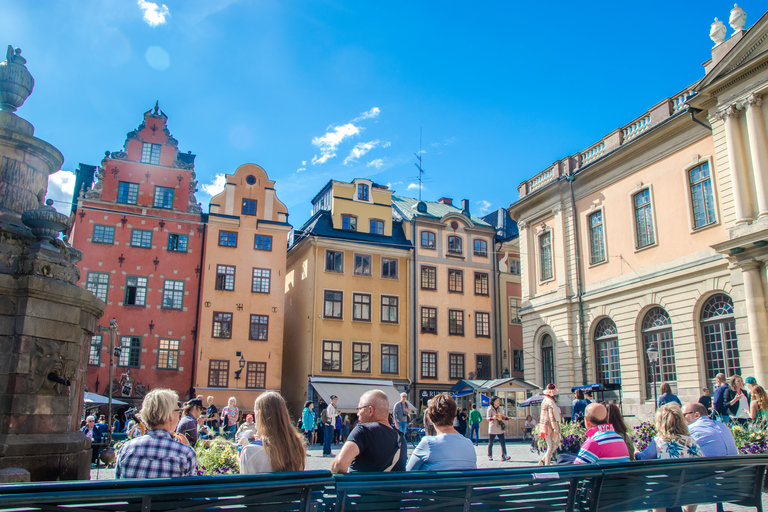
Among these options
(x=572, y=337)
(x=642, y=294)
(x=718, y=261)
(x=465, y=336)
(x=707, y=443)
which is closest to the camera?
(x=707, y=443)

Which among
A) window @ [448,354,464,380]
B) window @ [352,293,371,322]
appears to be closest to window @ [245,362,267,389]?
window @ [352,293,371,322]

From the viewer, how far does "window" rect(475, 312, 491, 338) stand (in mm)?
41250

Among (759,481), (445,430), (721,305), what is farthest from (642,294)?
(445,430)

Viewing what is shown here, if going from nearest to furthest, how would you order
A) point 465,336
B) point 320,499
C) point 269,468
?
point 320,499 < point 269,468 < point 465,336

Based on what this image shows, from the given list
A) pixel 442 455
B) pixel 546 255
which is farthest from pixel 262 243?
pixel 442 455

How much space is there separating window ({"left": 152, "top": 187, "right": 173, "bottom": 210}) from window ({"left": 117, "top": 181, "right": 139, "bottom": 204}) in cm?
104

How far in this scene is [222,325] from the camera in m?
34.5

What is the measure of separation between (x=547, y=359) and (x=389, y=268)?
41.8ft

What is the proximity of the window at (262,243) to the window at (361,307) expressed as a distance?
610 centimetres

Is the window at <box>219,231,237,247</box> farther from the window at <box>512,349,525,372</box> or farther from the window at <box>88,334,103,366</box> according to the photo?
the window at <box>512,349,525,372</box>

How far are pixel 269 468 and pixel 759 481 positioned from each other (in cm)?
521

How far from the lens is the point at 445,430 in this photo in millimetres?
5684

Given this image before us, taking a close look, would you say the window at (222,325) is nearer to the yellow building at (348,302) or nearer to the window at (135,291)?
the window at (135,291)

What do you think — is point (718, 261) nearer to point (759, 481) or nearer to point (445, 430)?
point (759, 481)
